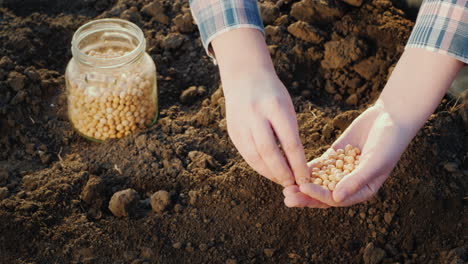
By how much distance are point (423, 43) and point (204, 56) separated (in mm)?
1076

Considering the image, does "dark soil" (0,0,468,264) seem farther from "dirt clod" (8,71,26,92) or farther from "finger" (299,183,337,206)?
"finger" (299,183,337,206)

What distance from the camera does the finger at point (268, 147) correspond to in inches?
57.0

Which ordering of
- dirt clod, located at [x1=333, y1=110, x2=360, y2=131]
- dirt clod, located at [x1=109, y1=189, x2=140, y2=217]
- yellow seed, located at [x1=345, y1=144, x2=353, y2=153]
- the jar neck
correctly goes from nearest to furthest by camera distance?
yellow seed, located at [x1=345, y1=144, x2=353, y2=153]
dirt clod, located at [x1=109, y1=189, x2=140, y2=217]
dirt clod, located at [x1=333, y1=110, x2=360, y2=131]
the jar neck

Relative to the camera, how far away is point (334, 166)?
5.50 ft

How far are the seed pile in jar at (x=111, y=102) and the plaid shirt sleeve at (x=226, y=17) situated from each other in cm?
54

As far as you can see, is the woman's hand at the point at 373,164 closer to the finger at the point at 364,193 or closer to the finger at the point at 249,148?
the finger at the point at 364,193

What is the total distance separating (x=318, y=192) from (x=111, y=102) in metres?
0.94

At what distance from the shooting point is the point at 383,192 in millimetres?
1885

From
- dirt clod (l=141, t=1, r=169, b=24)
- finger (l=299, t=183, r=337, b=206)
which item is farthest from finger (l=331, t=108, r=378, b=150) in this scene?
dirt clod (l=141, t=1, r=169, b=24)

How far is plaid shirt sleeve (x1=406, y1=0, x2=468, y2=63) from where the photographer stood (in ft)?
5.29

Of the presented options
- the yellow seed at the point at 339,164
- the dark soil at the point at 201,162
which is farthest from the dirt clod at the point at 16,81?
the yellow seed at the point at 339,164

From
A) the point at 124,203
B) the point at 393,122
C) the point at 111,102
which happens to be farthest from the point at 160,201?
the point at 393,122

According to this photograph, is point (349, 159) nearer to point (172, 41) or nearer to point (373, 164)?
point (373, 164)

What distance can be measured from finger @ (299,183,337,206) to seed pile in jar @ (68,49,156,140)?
0.85 meters
